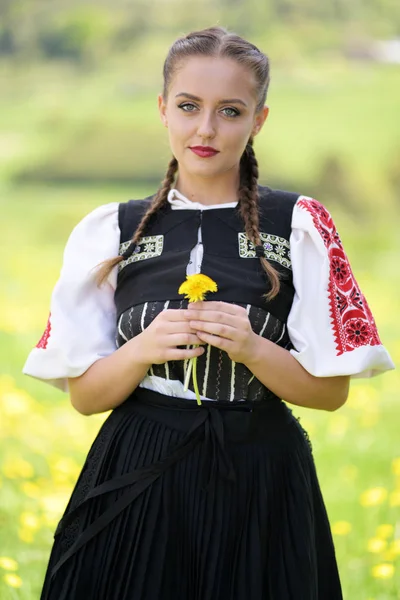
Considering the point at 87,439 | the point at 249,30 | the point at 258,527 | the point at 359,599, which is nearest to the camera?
the point at 258,527

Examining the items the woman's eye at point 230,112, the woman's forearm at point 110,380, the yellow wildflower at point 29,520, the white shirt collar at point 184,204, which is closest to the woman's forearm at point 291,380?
the woman's forearm at point 110,380

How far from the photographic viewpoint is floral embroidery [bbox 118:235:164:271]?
6.17 ft

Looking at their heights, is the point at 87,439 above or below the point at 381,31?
below

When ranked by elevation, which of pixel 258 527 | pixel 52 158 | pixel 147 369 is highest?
pixel 52 158

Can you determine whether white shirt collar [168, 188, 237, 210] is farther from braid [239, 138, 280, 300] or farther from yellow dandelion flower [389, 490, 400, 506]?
yellow dandelion flower [389, 490, 400, 506]

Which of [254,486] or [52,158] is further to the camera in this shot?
[52,158]

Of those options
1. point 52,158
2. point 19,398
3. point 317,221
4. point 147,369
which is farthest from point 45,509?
point 52,158

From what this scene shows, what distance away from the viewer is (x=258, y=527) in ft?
5.83

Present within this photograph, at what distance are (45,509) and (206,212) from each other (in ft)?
5.26

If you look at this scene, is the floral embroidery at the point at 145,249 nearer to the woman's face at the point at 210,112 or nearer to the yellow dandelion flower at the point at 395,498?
the woman's face at the point at 210,112

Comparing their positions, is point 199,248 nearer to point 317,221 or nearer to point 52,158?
point 317,221

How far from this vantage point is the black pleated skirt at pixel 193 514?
5.75 feet

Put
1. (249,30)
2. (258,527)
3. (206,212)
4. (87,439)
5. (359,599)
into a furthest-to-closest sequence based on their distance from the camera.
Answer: (249,30)
(87,439)
(359,599)
(206,212)
(258,527)

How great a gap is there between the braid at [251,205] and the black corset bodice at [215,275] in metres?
0.02
